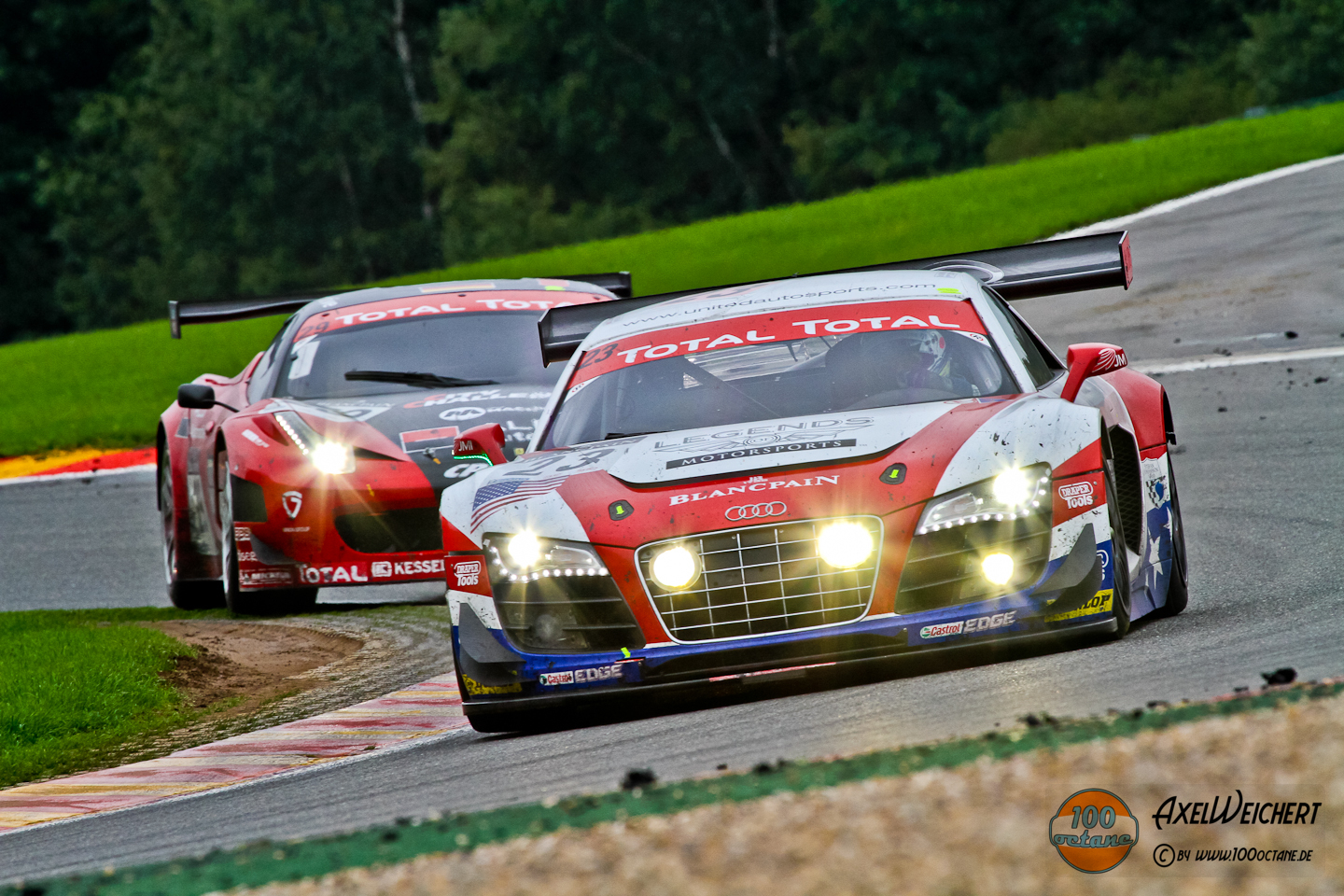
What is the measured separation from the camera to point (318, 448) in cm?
946

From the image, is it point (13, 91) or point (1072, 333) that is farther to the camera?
point (13, 91)

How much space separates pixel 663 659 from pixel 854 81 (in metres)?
57.7

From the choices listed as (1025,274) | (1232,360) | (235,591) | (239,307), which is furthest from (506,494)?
(1232,360)

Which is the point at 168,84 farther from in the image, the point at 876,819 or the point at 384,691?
the point at 876,819

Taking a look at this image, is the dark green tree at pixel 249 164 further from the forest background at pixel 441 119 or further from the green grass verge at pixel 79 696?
the green grass verge at pixel 79 696

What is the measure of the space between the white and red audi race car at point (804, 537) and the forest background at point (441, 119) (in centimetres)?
5131

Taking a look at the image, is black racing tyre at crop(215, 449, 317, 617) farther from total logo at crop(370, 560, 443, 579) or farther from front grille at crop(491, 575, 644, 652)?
front grille at crop(491, 575, 644, 652)

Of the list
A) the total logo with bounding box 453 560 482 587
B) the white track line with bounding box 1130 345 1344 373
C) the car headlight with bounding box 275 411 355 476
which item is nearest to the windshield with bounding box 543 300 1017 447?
the total logo with bounding box 453 560 482 587

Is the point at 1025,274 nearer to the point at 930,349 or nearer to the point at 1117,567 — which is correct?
the point at 930,349

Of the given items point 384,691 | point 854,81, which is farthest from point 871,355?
point 854,81

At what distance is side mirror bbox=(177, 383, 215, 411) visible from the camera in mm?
10023

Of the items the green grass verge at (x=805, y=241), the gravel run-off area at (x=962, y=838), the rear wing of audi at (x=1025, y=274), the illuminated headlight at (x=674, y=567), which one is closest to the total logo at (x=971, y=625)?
the illuminated headlight at (x=674, y=567)

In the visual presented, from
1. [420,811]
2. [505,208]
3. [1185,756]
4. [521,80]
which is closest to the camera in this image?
[1185,756]

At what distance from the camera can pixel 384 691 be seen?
736cm
